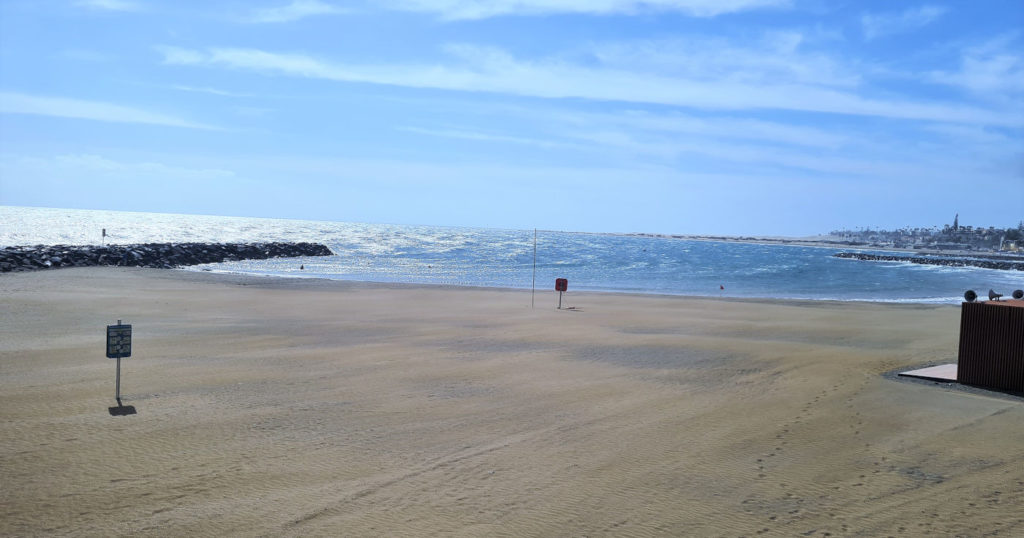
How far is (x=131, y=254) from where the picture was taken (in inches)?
1948

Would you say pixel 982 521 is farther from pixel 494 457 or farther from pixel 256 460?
pixel 256 460

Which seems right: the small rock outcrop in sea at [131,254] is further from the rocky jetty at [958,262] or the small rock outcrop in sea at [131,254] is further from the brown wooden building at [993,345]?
the rocky jetty at [958,262]

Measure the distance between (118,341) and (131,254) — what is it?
43934 millimetres

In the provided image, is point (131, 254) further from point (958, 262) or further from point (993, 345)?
point (958, 262)

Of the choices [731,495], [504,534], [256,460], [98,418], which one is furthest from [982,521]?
[98,418]

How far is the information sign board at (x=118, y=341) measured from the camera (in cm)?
1070

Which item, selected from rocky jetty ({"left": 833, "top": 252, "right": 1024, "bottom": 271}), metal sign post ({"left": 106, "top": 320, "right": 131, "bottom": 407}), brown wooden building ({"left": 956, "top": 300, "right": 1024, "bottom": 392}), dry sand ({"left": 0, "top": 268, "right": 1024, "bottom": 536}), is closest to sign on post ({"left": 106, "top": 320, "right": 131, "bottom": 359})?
metal sign post ({"left": 106, "top": 320, "right": 131, "bottom": 407})

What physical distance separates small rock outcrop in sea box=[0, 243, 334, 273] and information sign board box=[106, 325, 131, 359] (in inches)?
1236

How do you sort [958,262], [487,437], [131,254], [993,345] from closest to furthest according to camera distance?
[487,437] < [993,345] < [131,254] < [958,262]

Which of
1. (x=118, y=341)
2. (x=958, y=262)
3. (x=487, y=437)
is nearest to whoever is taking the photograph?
(x=487, y=437)

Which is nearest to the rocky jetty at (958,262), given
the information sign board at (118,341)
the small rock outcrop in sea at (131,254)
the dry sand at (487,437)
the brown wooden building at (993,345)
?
the small rock outcrop in sea at (131,254)

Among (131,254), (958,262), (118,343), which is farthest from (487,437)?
(958,262)

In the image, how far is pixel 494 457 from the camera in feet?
28.5

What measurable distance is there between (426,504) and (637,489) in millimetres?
2329
